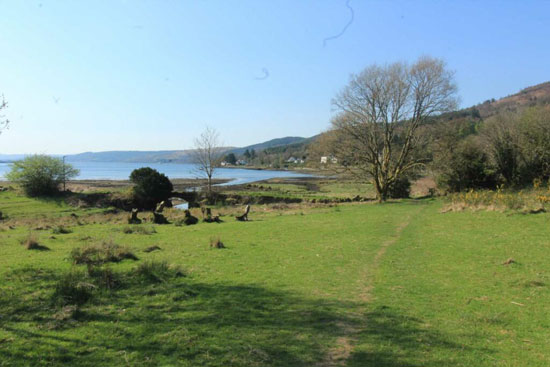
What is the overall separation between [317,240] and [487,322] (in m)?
9.62

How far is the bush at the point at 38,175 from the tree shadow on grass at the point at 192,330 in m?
46.3

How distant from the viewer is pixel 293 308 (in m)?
7.23

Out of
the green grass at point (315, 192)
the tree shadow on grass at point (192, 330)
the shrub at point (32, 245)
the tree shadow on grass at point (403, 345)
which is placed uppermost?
the shrub at point (32, 245)

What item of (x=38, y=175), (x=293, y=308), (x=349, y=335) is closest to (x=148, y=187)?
(x=38, y=175)

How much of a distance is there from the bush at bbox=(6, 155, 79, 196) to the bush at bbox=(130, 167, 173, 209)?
12.5 meters

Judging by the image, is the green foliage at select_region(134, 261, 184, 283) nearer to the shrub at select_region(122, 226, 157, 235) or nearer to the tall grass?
the shrub at select_region(122, 226, 157, 235)

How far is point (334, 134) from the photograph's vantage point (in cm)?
3644

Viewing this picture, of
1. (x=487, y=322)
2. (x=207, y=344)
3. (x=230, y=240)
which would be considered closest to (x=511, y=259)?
(x=487, y=322)

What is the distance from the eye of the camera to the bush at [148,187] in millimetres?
44219

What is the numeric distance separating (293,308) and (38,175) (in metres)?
50.5

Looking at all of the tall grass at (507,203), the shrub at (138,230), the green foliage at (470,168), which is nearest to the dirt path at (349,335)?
the shrub at (138,230)

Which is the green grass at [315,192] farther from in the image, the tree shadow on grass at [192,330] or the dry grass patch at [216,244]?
the tree shadow on grass at [192,330]

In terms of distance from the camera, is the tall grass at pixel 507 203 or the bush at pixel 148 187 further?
the bush at pixel 148 187

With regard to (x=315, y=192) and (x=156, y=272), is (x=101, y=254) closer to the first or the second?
(x=156, y=272)
